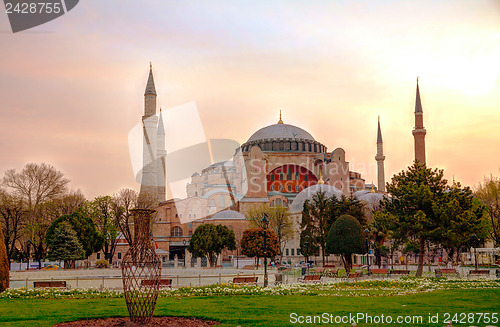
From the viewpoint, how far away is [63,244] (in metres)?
31.2

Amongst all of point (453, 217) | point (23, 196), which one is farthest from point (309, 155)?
point (453, 217)

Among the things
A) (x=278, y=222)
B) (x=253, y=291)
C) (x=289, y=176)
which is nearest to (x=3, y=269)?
(x=253, y=291)

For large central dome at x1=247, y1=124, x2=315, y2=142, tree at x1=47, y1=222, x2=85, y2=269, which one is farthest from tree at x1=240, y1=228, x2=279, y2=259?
large central dome at x1=247, y1=124, x2=315, y2=142

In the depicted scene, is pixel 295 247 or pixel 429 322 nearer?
pixel 429 322

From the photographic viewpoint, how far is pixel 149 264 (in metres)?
10.0

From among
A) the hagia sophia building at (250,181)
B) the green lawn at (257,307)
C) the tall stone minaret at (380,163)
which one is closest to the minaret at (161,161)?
the hagia sophia building at (250,181)

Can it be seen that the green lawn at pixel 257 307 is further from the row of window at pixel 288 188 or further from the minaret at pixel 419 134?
the row of window at pixel 288 188

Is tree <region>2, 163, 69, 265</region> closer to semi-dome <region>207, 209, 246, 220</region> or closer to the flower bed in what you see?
semi-dome <region>207, 209, 246, 220</region>

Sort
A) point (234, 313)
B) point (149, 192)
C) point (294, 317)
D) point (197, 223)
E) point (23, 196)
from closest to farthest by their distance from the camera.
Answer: point (294, 317), point (234, 313), point (23, 196), point (149, 192), point (197, 223)

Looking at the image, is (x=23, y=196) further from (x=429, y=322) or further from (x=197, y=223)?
(x=429, y=322)

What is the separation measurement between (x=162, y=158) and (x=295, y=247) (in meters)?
15.1

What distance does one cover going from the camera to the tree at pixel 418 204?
76.6 feet

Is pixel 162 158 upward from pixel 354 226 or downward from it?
upward

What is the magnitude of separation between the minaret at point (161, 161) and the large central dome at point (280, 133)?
1569cm
